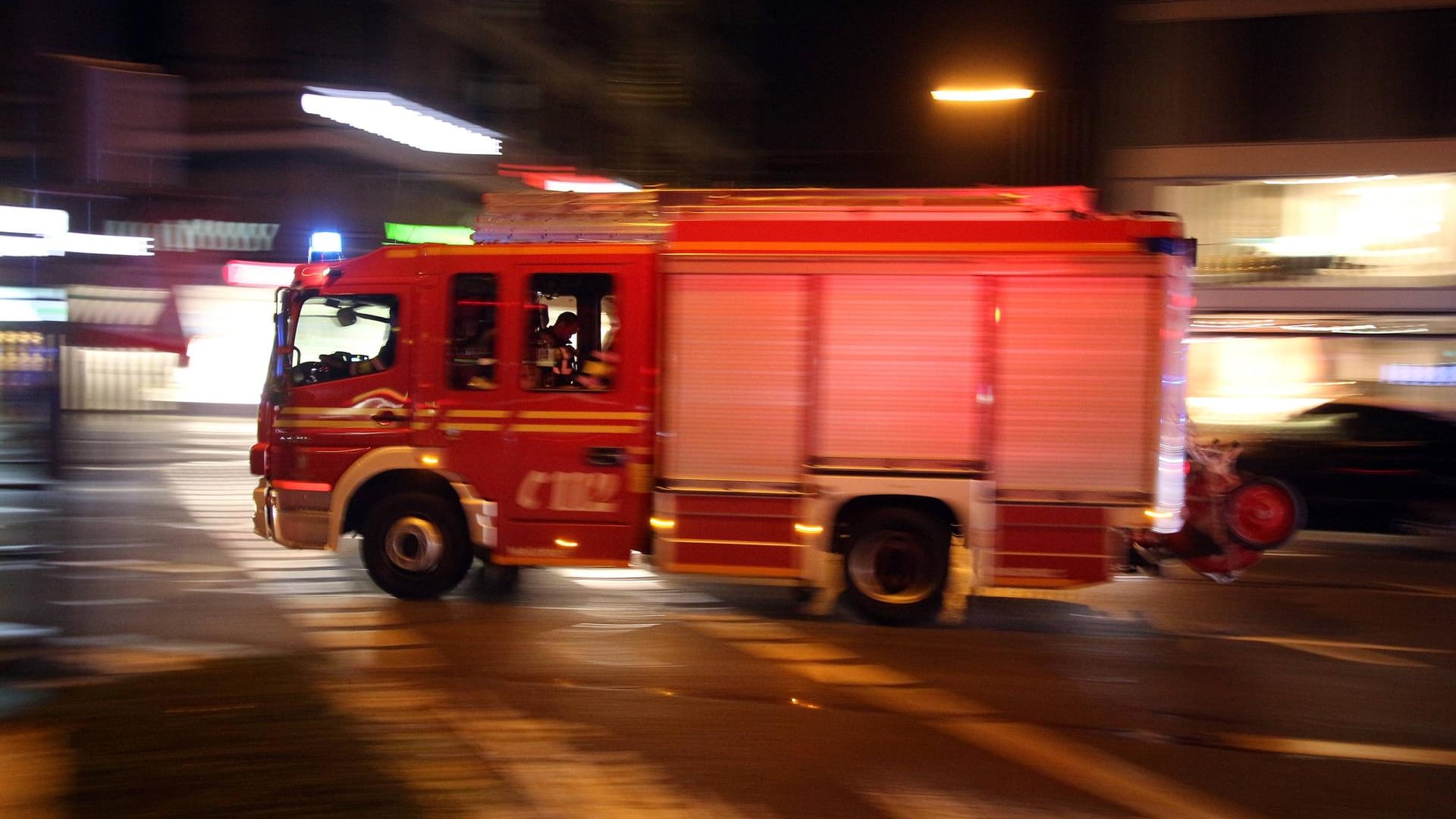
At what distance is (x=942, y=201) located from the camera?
8609 millimetres

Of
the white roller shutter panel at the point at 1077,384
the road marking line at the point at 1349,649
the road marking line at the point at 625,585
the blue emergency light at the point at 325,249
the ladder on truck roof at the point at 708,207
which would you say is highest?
the ladder on truck roof at the point at 708,207

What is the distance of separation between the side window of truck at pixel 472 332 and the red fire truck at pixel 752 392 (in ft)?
0.06

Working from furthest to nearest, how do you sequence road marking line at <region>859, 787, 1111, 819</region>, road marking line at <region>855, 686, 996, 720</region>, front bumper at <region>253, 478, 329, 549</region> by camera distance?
front bumper at <region>253, 478, 329, 549</region>, road marking line at <region>855, 686, 996, 720</region>, road marking line at <region>859, 787, 1111, 819</region>

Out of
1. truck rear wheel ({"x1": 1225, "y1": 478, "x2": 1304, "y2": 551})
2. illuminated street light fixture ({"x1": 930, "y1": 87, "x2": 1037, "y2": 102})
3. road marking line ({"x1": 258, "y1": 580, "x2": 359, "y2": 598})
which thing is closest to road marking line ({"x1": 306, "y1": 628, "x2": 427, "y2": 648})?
road marking line ({"x1": 258, "y1": 580, "x2": 359, "y2": 598})

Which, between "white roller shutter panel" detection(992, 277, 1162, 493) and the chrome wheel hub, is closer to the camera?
"white roller shutter panel" detection(992, 277, 1162, 493)

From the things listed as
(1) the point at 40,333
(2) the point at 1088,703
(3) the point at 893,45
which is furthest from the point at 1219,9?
(1) the point at 40,333

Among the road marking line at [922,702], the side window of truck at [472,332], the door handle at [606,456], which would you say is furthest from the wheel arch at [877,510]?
the side window of truck at [472,332]

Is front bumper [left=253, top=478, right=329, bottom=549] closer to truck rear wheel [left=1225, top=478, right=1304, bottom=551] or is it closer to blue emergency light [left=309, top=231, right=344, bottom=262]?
blue emergency light [left=309, top=231, right=344, bottom=262]

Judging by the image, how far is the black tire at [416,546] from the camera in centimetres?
931

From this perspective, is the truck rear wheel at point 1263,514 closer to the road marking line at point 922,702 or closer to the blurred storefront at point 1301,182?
the road marking line at point 922,702

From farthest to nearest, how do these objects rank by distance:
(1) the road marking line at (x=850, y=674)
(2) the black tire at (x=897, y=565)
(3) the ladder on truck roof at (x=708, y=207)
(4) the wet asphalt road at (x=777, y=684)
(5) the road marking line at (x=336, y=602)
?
(5) the road marking line at (x=336, y=602), (2) the black tire at (x=897, y=565), (3) the ladder on truck roof at (x=708, y=207), (1) the road marking line at (x=850, y=674), (4) the wet asphalt road at (x=777, y=684)

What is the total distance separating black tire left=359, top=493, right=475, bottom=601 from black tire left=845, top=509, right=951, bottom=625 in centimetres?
293

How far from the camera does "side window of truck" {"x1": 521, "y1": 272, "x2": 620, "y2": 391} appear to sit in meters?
8.98

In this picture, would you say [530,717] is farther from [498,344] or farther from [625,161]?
[625,161]
